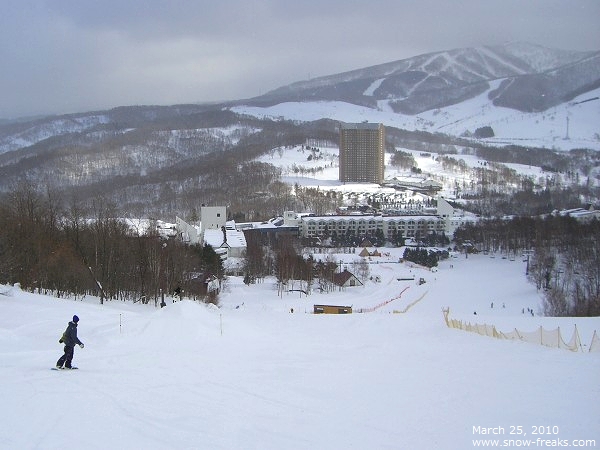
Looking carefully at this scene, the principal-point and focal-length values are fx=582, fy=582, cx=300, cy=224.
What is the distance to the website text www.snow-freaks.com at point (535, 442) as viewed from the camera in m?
5.60

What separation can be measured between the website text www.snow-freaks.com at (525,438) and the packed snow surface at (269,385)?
44mm

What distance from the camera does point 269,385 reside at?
8094mm

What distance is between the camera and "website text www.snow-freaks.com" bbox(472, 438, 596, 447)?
18.4 feet

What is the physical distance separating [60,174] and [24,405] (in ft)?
428

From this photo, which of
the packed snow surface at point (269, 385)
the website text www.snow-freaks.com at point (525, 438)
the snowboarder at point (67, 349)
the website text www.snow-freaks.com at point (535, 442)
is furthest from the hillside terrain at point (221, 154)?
the website text www.snow-freaks.com at point (535, 442)

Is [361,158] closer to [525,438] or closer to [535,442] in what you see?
[525,438]

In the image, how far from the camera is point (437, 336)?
13.8 m

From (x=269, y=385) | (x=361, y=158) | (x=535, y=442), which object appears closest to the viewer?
(x=535, y=442)

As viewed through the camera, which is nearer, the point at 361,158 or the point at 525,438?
the point at 525,438

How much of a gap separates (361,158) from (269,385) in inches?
4221

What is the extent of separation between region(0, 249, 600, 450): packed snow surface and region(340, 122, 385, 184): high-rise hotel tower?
98.8 meters

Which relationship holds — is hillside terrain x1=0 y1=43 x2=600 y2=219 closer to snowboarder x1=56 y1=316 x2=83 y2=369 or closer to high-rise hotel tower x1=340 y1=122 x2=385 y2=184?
high-rise hotel tower x1=340 y1=122 x2=385 y2=184

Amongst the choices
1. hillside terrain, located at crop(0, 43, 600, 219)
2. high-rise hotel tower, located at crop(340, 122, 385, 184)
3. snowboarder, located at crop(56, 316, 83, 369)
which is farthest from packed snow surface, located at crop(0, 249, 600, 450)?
high-rise hotel tower, located at crop(340, 122, 385, 184)

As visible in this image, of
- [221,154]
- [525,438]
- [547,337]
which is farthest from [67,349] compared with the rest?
[221,154]
